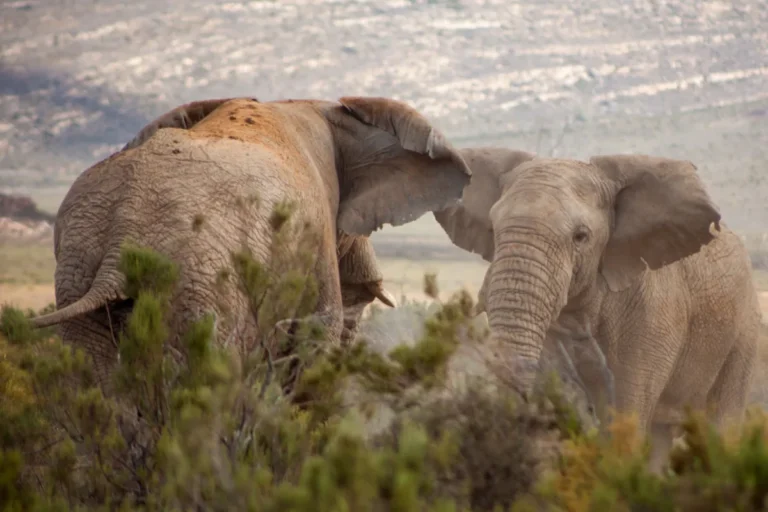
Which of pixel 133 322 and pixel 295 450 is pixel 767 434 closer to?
pixel 295 450

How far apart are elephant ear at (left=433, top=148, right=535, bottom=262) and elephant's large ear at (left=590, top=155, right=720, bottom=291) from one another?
65cm

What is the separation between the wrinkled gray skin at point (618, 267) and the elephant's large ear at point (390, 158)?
442 mm

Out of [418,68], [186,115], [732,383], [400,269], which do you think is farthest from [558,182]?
[418,68]

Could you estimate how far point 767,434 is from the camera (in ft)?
12.6

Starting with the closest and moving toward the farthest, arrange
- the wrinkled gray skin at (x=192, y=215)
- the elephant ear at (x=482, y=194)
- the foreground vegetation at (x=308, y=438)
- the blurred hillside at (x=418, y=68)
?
the foreground vegetation at (x=308, y=438) → the wrinkled gray skin at (x=192, y=215) → the elephant ear at (x=482, y=194) → the blurred hillside at (x=418, y=68)

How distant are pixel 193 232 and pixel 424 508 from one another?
2.05 metres

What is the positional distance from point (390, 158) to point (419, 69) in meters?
67.8

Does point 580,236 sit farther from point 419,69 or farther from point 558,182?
point 419,69

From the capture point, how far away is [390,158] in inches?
298

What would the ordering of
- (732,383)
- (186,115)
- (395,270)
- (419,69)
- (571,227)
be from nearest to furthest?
(186,115), (571,227), (732,383), (395,270), (419,69)

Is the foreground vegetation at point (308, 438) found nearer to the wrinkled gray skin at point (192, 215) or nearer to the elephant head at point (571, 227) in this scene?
the wrinkled gray skin at point (192, 215)

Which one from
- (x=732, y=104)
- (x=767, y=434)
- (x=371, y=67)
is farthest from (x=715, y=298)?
(x=371, y=67)

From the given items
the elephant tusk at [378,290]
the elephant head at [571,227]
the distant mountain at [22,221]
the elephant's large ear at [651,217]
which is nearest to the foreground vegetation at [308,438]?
the elephant head at [571,227]

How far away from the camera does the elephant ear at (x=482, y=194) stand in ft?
27.8
